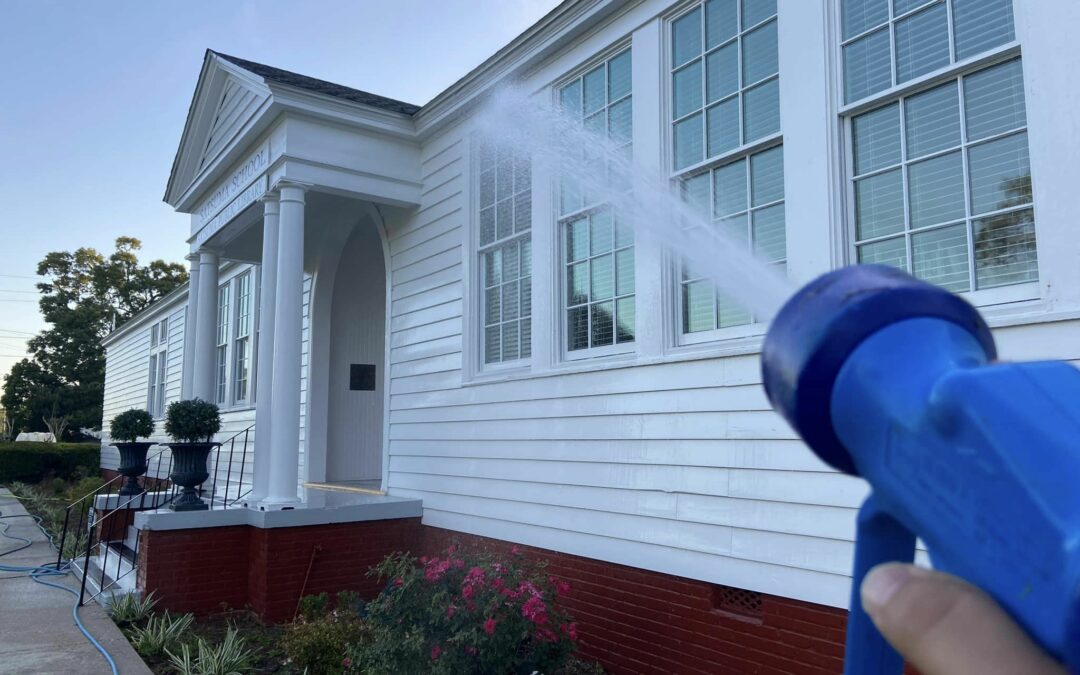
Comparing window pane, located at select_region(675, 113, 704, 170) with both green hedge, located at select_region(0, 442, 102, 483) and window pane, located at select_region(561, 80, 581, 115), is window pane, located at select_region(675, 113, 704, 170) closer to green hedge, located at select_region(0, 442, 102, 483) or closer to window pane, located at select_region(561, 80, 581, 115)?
window pane, located at select_region(561, 80, 581, 115)

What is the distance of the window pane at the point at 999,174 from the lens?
394 centimetres

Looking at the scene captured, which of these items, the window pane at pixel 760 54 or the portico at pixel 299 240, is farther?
the portico at pixel 299 240

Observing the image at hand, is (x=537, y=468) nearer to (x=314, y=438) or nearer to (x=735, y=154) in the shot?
(x=735, y=154)

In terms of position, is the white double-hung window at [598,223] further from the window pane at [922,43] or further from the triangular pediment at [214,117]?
the triangular pediment at [214,117]

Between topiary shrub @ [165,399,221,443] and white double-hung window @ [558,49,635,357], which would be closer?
white double-hung window @ [558,49,635,357]

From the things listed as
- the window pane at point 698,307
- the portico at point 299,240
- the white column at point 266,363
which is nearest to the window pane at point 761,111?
the window pane at point 698,307

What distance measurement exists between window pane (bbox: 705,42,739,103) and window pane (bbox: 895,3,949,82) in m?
1.22

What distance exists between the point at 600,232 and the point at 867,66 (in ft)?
8.16

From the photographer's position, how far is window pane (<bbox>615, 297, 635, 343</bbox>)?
6227 mm

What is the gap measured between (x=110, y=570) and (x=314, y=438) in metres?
3.17

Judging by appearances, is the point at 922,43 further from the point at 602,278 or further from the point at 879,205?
the point at 602,278

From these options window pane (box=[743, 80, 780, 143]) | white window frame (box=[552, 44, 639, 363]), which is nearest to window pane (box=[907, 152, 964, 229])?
window pane (box=[743, 80, 780, 143])

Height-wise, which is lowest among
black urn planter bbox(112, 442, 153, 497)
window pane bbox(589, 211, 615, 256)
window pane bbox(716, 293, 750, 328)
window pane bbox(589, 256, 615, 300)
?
black urn planter bbox(112, 442, 153, 497)

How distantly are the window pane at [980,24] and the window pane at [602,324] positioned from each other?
3044mm
